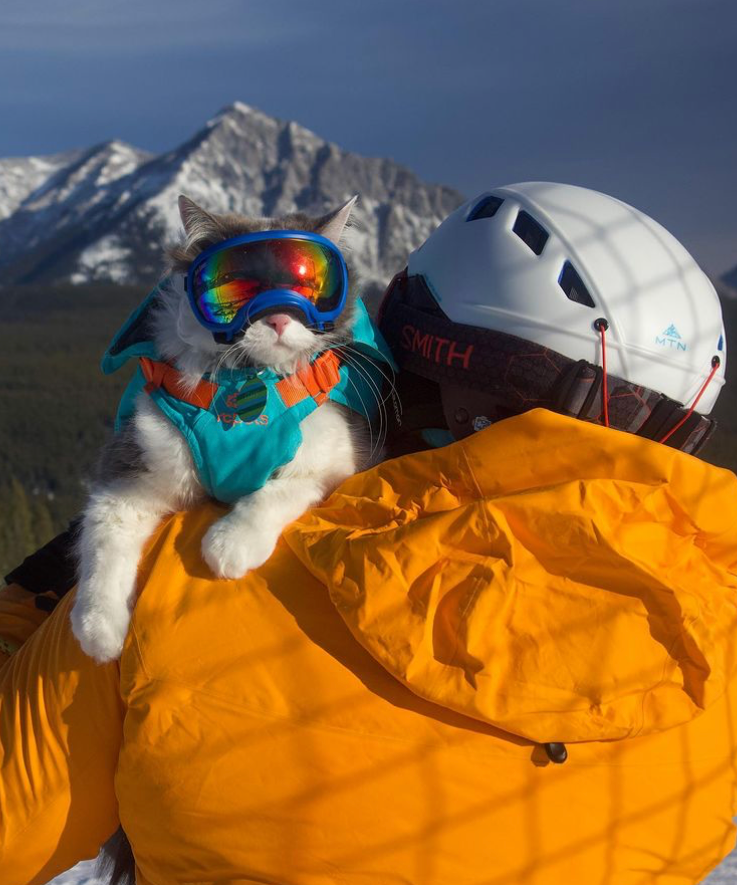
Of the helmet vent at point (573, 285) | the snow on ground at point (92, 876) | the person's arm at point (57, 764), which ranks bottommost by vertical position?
the snow on ground at point (92, 876)

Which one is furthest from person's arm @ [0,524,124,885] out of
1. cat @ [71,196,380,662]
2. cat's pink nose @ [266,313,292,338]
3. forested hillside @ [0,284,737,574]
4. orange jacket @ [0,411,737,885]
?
forested hillside @ [0,284,737,574]

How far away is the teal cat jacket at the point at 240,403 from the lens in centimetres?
185

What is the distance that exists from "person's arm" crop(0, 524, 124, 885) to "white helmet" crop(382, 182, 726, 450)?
105cm

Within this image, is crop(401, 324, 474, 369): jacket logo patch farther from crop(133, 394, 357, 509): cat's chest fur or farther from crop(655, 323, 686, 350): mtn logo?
crop(655, 323, 686, 350): mtn logo

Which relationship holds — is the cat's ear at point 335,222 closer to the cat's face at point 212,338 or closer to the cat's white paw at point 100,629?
Result: the cat's face at point 212,338

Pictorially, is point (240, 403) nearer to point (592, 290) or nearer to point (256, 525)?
point (256, 525)

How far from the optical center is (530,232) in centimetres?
195

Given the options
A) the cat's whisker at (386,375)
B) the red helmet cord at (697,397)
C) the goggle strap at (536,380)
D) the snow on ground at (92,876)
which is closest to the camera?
the goggle strap at (536,380)

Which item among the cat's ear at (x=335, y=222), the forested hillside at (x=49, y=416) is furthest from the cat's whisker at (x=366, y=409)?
the forested hillside at (x=49, y=416)

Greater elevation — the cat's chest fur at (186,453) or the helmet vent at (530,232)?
the helmet vent at (530,232)

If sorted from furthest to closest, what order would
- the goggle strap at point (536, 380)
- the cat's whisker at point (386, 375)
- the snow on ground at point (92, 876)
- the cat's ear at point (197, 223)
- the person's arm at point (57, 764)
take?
the snow on ground at point (92, 876) → the cat's ear at point (197, 223) → the cat's whisker at point (386, 375) → the goggle strap at point (536, 380) → the person's arm at point (57, 764)

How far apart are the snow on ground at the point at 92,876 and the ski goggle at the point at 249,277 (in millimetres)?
2128

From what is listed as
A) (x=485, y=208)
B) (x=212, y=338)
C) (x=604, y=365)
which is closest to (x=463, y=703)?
(x=604, y=365)

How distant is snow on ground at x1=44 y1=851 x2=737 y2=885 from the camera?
2809mm
